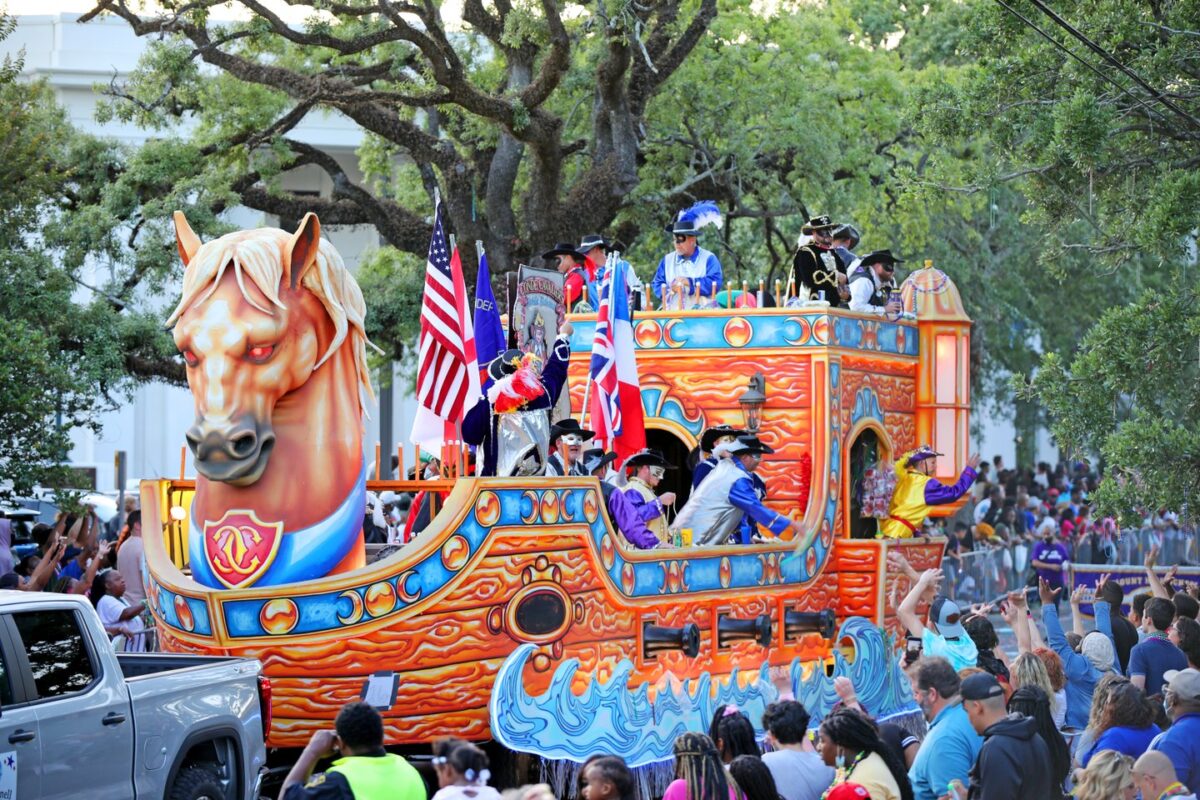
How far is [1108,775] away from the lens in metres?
7.09

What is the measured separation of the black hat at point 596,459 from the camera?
1347 centimetres

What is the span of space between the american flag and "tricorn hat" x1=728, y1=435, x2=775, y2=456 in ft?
7.46

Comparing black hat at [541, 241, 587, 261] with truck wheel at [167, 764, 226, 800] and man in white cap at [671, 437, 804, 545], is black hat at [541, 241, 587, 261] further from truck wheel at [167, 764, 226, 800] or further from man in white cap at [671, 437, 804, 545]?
truck wheel at [167, 764, 226, 800]

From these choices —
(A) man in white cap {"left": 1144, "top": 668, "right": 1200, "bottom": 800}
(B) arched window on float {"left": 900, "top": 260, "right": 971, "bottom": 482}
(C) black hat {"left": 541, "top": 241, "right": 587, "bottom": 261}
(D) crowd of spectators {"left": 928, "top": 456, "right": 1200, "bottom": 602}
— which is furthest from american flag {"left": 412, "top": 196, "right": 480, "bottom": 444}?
(D) crowd of spectators {"left": 928, "top": 456, "right": 1200, "bottom": 602}

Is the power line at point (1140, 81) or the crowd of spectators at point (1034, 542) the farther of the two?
the crowd of spectators at point (1034, 542)

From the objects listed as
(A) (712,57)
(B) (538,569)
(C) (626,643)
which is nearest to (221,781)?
(B) (538,569)

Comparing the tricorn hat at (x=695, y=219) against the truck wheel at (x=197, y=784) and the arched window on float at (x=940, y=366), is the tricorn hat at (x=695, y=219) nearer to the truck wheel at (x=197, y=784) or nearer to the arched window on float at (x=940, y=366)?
the arched window on float at (x=940, y=366)

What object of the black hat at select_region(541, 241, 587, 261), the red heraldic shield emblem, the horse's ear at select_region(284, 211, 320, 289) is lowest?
the red heraldic shield emblem

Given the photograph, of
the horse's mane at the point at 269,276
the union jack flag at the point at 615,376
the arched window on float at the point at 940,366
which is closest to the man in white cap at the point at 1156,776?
the horse's mane at the point at 269,276

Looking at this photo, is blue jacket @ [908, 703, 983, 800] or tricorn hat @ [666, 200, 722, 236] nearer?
blue jacket @ [908, 703, 983, 800]

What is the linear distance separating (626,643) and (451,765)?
5.81 m

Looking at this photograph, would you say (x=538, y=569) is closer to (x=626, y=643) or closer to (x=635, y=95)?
(x=626, y=643)

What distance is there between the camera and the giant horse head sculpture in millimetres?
10820

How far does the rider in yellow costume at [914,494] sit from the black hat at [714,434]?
7.06ft
